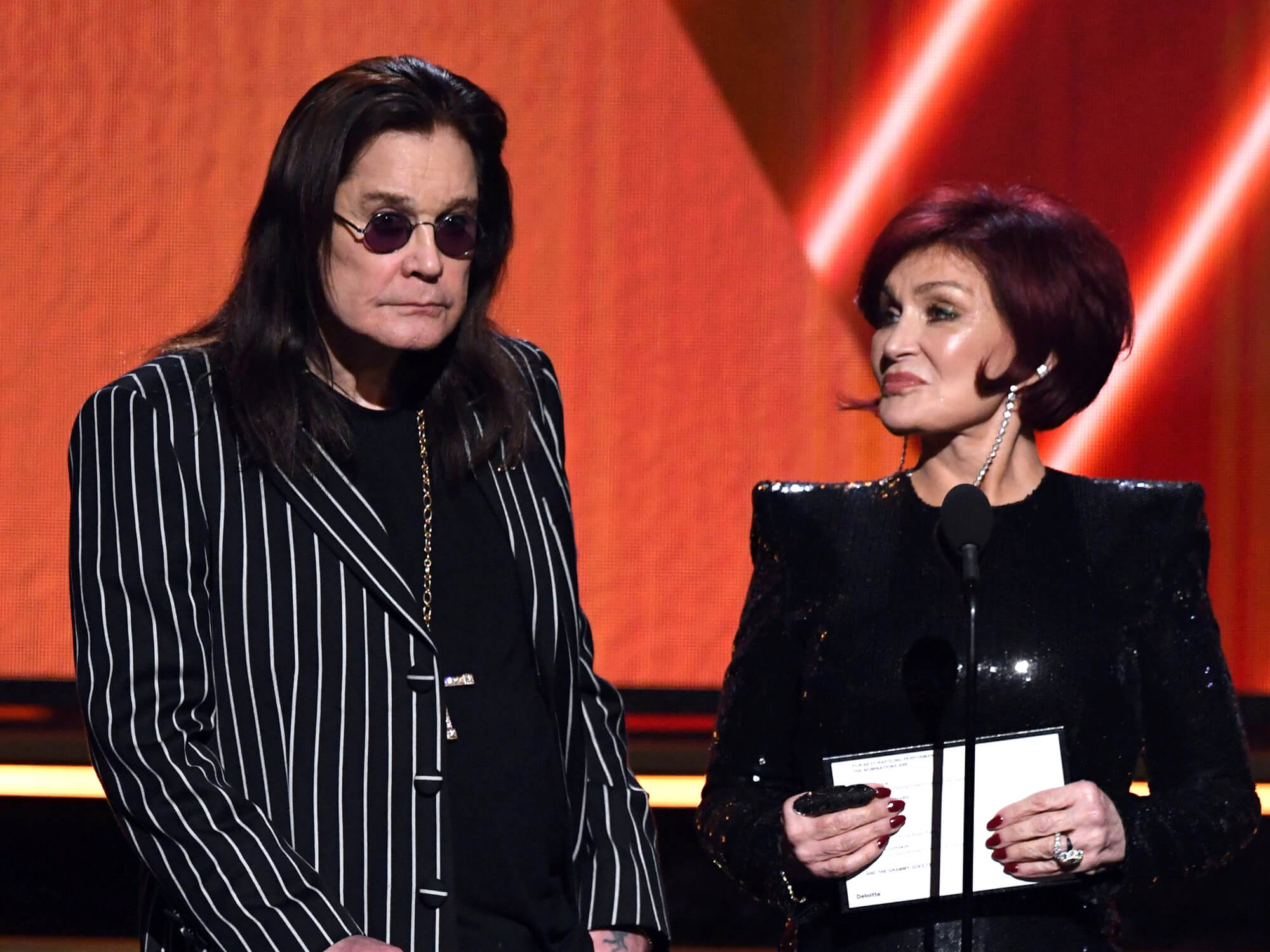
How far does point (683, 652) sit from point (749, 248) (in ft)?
3.41

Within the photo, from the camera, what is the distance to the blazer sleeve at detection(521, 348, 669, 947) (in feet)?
6.73

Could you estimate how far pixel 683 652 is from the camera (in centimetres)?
409

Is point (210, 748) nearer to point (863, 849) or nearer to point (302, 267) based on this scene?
point (302, 267)

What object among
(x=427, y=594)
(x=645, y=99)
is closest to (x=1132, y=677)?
(x=427, y=594)

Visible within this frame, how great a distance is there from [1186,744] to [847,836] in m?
0.51

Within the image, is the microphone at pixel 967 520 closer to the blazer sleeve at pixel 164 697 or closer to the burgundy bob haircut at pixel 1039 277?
the burgundy bob haircut at pixel 1039 277

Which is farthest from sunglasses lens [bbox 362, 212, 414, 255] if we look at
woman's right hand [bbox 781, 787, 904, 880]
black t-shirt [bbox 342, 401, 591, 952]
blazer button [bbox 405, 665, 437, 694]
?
woman's right hand [bbox 781, 787, 904, 880]

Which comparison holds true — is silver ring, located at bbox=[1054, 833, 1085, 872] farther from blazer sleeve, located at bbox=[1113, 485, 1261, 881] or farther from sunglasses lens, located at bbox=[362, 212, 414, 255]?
sunglasses lens, located at bbox=[362, 212, 414, 255]

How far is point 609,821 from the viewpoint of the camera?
2100mm

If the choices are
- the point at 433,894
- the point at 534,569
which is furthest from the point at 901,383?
the point at 433,894

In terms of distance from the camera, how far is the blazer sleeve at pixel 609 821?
6.73 feet

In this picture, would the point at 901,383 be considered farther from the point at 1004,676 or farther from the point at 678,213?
the point at 678,213

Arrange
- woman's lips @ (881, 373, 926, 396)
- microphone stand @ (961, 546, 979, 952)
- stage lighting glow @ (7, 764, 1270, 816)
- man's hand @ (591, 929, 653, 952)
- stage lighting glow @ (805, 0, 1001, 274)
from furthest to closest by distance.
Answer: stage lighting glow @ (805, 0, 1001, 274) < stage lighting glow @ (7, 764, 1270, 816) < woman's lips @ (881, 373, 926, 396) < man's hand @ (591, 929, 653, 952) < microphone stand @ (961, 546, 979, 952)

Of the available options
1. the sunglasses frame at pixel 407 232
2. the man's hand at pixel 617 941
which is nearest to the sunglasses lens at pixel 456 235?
the sunglasses frame at pixel 407 232
